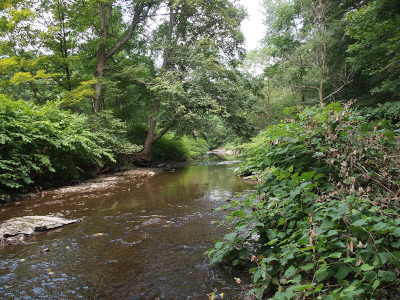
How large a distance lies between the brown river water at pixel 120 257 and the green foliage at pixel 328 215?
508 mm

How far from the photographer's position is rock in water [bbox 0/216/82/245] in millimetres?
3541

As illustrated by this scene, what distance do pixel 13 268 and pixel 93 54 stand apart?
48.2ft

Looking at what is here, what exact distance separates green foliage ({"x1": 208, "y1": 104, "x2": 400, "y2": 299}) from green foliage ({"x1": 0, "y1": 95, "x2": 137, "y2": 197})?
6594 millimetres

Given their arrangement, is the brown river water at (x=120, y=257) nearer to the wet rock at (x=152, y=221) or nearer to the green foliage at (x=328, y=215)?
the wet rock at (x=152, y=221)

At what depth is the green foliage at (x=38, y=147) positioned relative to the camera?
242 inches

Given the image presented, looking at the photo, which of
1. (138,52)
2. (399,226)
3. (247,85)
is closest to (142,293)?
(399,226)

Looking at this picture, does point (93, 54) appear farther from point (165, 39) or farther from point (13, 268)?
point (13, 268)

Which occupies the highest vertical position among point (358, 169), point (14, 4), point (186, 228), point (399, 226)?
point (14, 4)

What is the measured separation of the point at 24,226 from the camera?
12.7ft

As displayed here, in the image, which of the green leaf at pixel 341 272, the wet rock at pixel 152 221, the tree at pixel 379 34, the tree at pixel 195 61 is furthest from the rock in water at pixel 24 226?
the tree at pixel 379 34

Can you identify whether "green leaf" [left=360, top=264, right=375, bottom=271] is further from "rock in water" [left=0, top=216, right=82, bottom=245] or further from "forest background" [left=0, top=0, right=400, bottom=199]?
"forest background" [left=0, top=0, right=400, bottom=199]

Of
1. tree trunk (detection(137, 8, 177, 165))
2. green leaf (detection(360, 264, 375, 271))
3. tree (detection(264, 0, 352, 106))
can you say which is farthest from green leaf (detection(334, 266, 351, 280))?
tree (detection(264, 0, 352, 106))

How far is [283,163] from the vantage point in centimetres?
262

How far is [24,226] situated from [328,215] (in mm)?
4693
